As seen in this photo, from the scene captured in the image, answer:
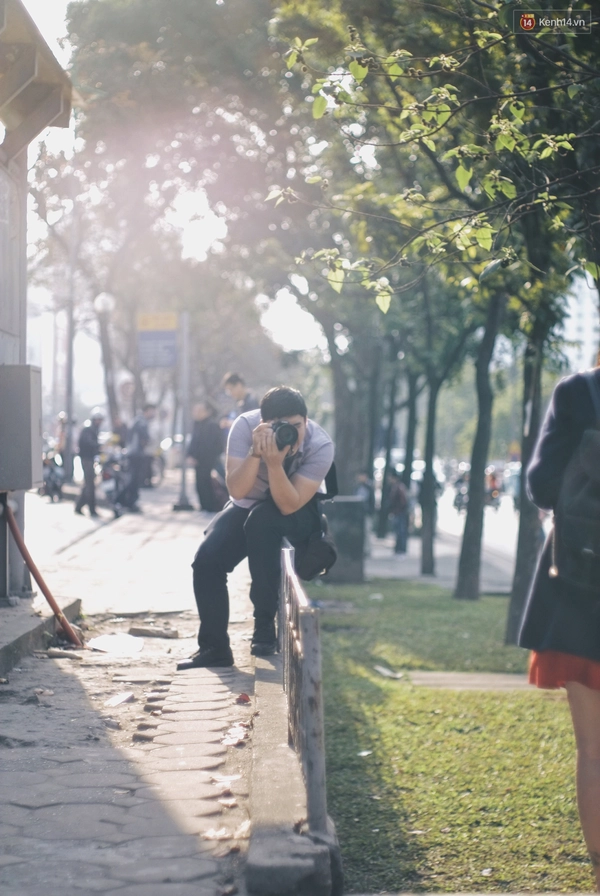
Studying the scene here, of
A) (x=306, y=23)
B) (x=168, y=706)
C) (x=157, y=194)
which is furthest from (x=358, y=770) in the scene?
(x=157, y=194)

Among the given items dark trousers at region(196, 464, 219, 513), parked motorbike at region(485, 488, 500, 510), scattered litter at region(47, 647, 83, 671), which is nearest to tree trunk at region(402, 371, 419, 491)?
parked motorbike at region(485, 488, 500, 510)

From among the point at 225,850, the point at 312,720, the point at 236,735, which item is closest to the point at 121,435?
the point at 236,735

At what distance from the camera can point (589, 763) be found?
3535mm

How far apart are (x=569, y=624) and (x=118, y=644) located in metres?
4.24

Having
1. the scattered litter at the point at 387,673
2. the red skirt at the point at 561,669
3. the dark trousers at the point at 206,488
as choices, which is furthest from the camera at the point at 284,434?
the dark trousers at the point at 206,488

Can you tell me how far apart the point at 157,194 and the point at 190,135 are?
2500mm

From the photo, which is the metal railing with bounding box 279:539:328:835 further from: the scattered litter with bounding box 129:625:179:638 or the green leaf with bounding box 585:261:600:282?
the scattered litter with bounding box 129:625:179:638

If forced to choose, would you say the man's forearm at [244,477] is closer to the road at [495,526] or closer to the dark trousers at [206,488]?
the dark trousers at [206,488]

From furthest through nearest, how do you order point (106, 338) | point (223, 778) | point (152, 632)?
point (106, 338)
point (152, 632)
point (223, 778)

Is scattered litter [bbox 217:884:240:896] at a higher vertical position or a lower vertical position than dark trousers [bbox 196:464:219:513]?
lower

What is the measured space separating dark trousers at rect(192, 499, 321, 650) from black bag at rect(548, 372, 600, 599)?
2633mm

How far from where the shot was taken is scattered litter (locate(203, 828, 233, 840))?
3732 millimetres

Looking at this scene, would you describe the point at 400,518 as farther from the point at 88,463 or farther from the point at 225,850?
the point at 225,850

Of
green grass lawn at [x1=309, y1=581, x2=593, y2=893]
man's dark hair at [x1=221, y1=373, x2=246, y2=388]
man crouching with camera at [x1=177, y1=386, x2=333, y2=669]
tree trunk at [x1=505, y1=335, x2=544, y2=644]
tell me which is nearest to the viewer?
green grass lawn at [x1=309, y1=581, x2=593, y2=893]
